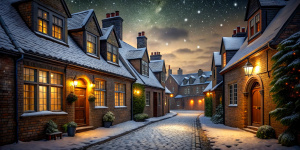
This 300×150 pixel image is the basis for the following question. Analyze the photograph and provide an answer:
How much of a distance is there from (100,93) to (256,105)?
979 centimetres

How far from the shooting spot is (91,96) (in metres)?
12.9

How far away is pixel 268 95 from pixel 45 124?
10345 mm

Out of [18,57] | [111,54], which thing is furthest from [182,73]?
[18,57]

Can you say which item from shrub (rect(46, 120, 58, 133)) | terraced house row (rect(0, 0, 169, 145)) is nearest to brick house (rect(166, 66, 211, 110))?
terraced house row (rect(0, 0, 169, 145))

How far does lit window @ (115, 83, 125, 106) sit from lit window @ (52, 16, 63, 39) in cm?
633

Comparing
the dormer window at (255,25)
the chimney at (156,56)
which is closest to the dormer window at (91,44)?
the dormer window at (255,25)

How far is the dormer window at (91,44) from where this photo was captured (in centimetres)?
1464

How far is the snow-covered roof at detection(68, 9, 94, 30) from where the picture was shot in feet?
46.2

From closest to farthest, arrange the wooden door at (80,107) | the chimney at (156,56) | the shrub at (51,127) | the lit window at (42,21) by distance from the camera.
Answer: the shrub at (51,127), the lit window at (42,21), the wooden door at (80,107), the chimney at (156,56)

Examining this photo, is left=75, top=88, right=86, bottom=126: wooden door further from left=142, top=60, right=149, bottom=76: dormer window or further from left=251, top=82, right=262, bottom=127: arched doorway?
left=142, top=60, right=149, bottom=76: dormer window

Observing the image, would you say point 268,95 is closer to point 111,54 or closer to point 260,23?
point 260,23

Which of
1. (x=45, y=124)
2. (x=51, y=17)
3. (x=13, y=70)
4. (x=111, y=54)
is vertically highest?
(x=51, y=17)

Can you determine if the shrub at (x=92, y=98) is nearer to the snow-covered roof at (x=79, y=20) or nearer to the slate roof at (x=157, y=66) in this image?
the snow-covered roof at (x=79, y=20)

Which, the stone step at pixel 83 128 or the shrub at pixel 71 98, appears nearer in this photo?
the shrub at pixel 71 98
